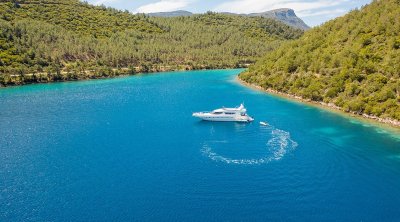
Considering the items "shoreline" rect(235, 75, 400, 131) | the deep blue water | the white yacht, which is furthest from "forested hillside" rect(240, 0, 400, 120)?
the white yacht

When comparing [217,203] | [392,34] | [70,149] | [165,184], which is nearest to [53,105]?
[70,149]

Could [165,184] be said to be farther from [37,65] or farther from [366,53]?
[37,65]

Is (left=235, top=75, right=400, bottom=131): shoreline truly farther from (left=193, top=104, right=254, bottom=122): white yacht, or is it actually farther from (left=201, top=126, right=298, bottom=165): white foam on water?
(left=193, top=104, right=254, bottom=122): white yacht

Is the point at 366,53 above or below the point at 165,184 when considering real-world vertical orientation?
above

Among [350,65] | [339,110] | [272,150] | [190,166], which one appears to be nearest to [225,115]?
[272,150]

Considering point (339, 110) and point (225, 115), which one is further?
point (339, 110)

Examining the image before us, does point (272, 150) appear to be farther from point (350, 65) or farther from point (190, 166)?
point (350, 65)
